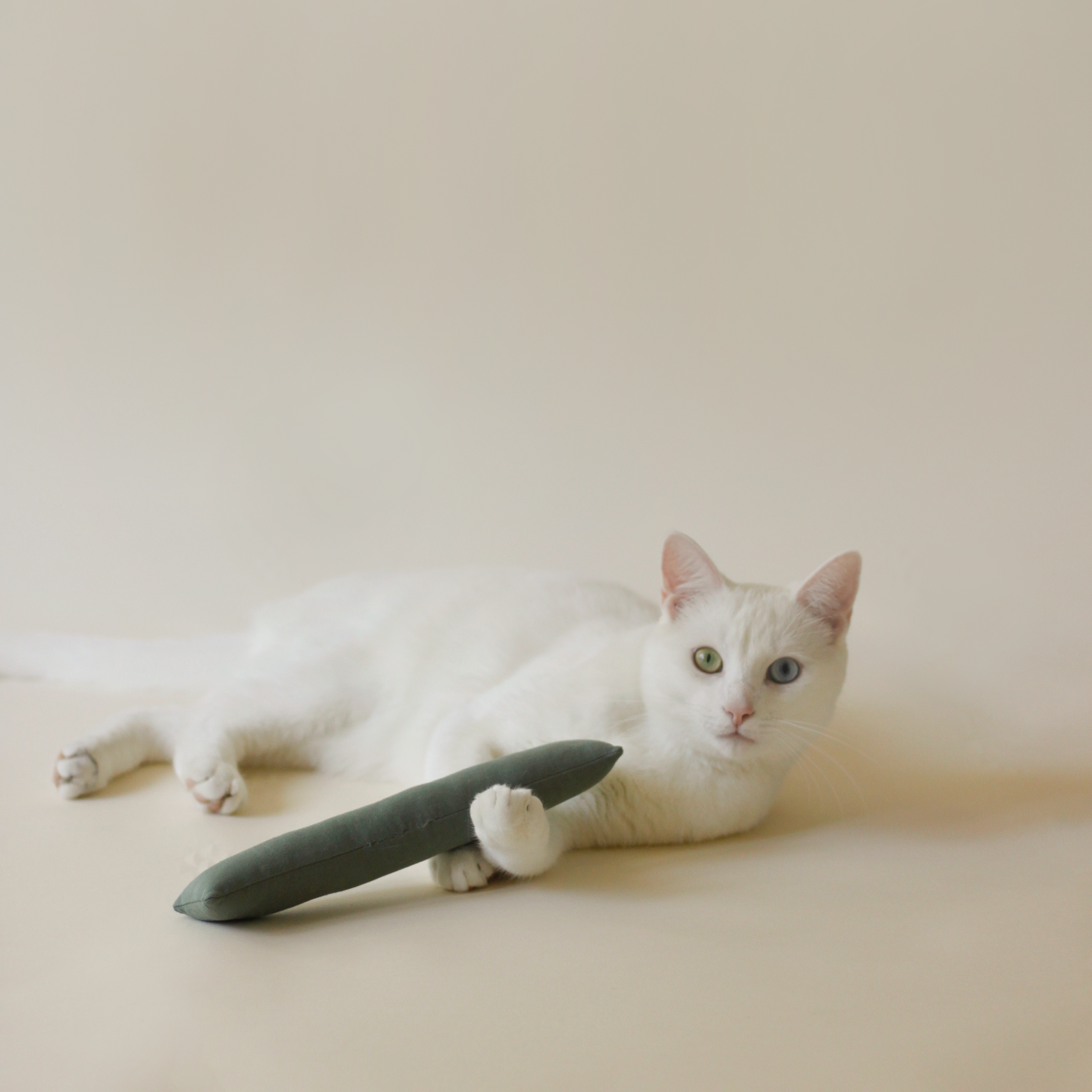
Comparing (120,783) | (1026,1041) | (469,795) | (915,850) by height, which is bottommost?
(1026,1041)

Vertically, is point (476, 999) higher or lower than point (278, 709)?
lower

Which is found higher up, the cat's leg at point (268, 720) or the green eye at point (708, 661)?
the cat's leg at point (268, 720)

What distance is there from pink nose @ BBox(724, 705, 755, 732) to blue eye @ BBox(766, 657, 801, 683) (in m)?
0.09

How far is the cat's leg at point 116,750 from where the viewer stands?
216cm

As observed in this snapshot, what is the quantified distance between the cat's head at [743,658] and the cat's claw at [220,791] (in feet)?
2.82

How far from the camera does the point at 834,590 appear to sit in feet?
6.25

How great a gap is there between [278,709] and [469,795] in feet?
2.82

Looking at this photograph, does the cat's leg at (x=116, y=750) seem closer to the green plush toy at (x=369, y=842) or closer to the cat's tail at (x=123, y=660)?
the cat's tail at (x=123, y=660)

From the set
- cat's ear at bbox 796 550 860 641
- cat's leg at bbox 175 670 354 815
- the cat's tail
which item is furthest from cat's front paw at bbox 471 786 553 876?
the cat's tail

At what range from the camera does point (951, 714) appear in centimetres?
285

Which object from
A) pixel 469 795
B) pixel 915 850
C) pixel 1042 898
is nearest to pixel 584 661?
pixel 469 795

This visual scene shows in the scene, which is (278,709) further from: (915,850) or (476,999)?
(915,850)

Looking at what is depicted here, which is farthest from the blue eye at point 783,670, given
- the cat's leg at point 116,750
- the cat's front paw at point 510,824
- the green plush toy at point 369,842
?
the cat's leg at point 116,750

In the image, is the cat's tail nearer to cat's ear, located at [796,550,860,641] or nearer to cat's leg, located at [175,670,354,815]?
cat's leg, located at [175,670,354,815]
